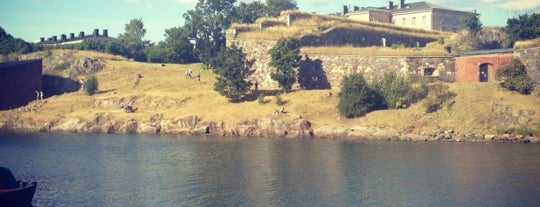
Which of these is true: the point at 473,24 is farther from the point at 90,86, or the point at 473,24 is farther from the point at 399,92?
the point at 90,86

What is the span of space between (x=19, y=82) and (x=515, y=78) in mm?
68943

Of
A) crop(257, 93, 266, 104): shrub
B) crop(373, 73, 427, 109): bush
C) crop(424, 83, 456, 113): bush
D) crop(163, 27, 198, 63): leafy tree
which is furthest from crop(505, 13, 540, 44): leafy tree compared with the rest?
crop(163, 27, 198, 63): leafy tree

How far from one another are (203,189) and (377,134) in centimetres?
3008

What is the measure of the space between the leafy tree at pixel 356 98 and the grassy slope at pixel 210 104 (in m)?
1.03

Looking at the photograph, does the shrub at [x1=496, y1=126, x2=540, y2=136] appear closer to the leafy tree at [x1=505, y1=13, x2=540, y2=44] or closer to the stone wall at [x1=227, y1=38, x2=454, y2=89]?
the stone wall at [x1=227, y1=38, x2=454, y2=89]

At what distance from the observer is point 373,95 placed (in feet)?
211

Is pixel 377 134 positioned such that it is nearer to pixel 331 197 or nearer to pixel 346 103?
pixel 346 103

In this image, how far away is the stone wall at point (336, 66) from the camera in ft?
236

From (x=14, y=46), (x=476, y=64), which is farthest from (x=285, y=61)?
(x=14, y=46)

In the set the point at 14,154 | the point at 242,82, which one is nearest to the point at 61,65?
the point at 242,82

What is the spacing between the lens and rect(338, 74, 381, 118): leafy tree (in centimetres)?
6281

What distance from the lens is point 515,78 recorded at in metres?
60.8

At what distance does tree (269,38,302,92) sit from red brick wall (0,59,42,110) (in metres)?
38.2

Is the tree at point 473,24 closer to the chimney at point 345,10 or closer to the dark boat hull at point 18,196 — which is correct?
the chimney at point 345,10
